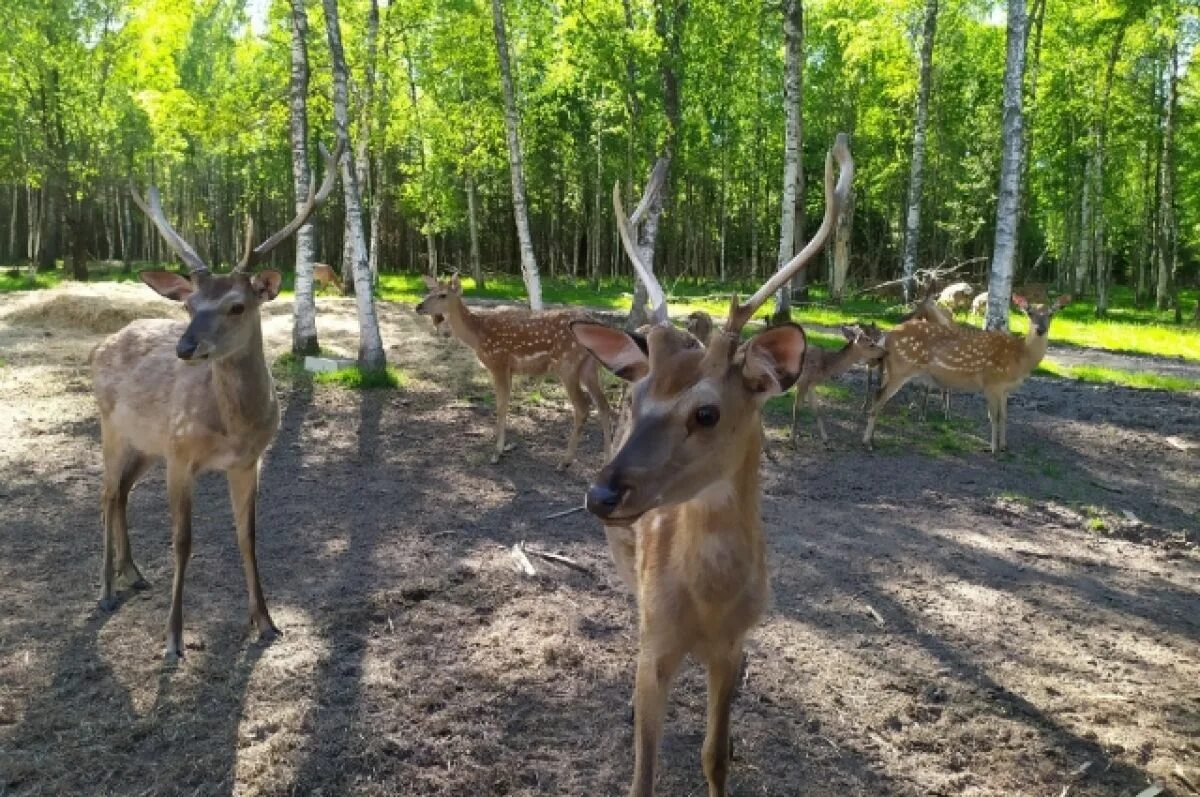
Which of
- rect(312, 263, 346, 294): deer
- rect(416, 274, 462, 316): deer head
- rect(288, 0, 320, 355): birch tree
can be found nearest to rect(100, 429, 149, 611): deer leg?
rect(416, 274, 462, 316): deer head

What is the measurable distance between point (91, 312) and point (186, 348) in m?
11.7

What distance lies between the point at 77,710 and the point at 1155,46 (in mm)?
28916

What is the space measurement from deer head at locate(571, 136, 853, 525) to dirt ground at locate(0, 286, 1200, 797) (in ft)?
4.83

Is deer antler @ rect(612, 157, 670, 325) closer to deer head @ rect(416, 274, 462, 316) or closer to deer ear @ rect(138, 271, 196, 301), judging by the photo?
deer ear @ rect(138, 271, 196, 301)

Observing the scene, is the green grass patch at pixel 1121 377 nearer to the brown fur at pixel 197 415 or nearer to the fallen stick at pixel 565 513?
the fallen stick at pixel 565 513

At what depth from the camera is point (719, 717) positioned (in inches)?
124

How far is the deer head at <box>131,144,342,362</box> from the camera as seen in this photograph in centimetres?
442

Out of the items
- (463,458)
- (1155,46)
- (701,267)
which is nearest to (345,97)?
(463,458)

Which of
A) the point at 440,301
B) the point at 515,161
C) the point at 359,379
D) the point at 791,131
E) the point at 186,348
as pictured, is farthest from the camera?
the point at 515,161

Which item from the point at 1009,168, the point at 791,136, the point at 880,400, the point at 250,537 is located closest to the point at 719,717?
the point at 250,537

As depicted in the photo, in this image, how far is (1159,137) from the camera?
2611 centimetres

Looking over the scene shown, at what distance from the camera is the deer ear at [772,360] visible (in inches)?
106

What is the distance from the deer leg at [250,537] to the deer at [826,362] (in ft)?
19.2

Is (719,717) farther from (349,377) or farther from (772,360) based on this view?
(349,377)
